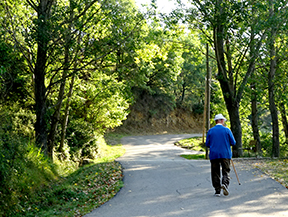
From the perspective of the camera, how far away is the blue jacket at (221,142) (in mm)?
7488

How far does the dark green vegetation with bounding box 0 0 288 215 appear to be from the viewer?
34.5 ft

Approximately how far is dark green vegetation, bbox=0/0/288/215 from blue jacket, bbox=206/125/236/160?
4.79 m

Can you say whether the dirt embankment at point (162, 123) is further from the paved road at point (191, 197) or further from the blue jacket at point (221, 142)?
the blue jacket at point (221, 142)

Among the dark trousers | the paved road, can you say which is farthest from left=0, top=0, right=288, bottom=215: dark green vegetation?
the dark trousers

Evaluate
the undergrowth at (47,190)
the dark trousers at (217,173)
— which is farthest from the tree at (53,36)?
the dark trousers at (217,173)

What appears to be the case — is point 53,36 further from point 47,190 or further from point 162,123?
point 162,123

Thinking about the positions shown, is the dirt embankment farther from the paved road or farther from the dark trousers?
the dark trousers

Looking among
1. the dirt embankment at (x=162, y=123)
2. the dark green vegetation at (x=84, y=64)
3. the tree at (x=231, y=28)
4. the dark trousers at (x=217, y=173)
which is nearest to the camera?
the dark trousers at (x=217, y=173)

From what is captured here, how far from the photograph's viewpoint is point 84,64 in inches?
611

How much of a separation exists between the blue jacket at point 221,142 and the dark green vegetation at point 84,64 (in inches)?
189

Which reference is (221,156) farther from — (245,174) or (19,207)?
(19,207)

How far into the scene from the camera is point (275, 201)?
6.72 metres

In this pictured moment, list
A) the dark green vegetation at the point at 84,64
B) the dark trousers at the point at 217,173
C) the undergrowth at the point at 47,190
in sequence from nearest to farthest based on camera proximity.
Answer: the undergrowth at the point at 47,190 < the dark trousers at the point at 217,173 < the dark green vegetation at the point at 84,64

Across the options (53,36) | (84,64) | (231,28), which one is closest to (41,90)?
(53,36)
